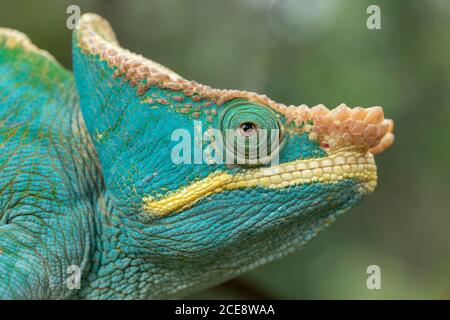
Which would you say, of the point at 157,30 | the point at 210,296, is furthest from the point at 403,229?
the point at 210,296

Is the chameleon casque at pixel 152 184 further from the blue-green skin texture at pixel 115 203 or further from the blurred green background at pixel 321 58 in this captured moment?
the blurred green background at pixel 321 58

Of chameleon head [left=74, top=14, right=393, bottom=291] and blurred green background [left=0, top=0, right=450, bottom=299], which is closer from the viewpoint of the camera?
chameleon head [left=74, top=14, right=393, bottom=291]

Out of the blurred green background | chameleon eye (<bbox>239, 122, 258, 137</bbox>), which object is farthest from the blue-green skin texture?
the blurred green background

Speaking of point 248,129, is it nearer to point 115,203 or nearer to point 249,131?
point 249,131

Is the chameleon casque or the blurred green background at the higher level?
the blurred green background

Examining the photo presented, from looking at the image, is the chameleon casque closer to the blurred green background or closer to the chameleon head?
the chameleon head

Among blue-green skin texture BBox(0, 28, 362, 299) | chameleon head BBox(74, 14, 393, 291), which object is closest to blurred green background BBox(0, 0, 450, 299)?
blue-green skin texture BBox(0, 28, 362, 299)

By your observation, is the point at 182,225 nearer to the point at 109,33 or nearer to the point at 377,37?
the point at 109,33
